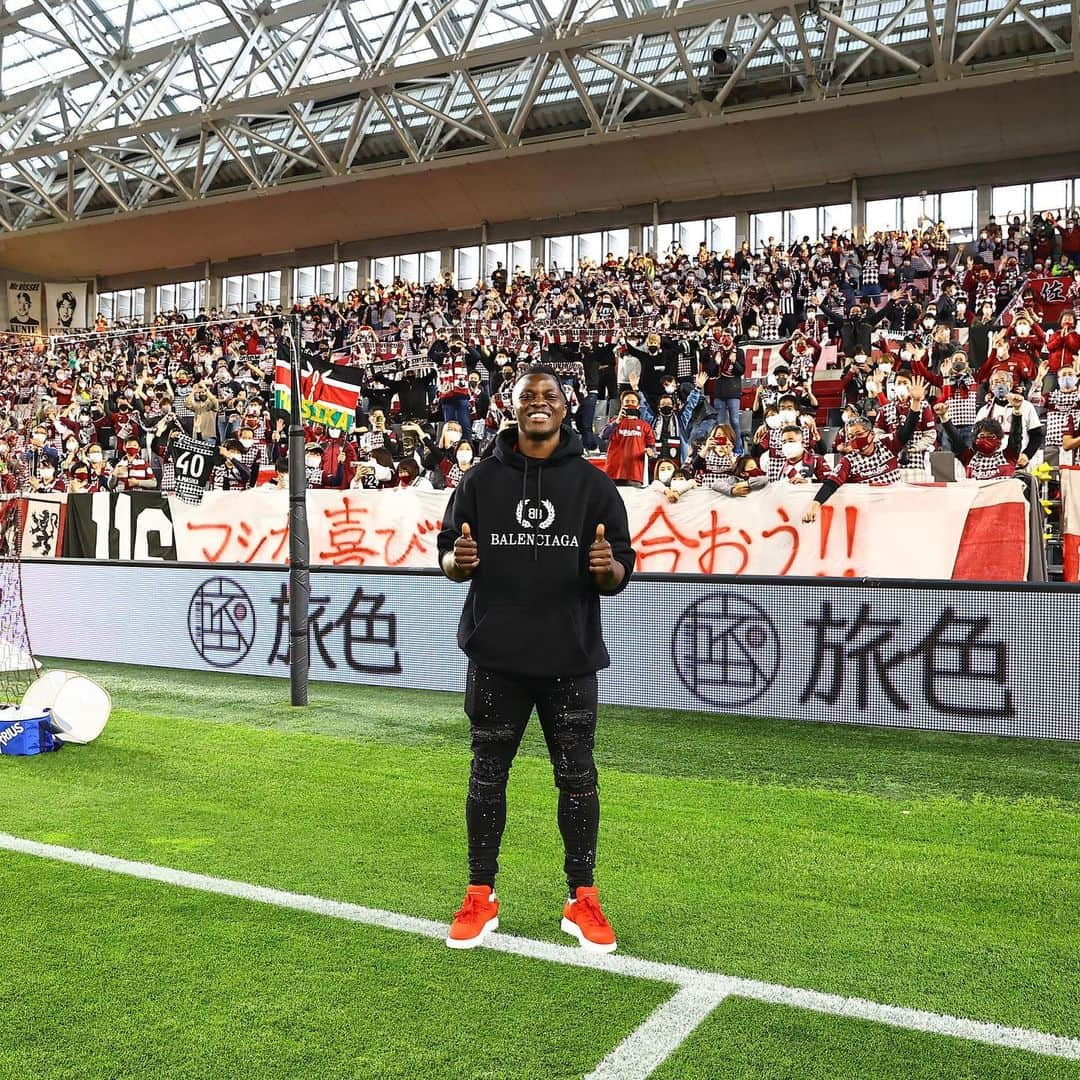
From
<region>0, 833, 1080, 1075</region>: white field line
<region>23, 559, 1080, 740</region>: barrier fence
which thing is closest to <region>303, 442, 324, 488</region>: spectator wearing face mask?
<region>23, 559, 1080, 740</region>: barrier fence

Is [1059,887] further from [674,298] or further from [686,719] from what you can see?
[674,298]

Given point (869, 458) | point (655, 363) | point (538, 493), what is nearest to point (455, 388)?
point (655, 363)

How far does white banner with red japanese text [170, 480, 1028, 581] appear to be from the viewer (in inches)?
350

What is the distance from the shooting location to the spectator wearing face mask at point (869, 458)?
372 inches

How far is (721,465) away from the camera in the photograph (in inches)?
486

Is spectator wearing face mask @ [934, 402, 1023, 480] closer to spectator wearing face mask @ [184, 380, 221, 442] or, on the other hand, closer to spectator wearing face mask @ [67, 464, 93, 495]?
spectator wearing face mask @ [67, 464, 93, 495]

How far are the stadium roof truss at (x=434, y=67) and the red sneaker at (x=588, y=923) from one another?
18.9 metres

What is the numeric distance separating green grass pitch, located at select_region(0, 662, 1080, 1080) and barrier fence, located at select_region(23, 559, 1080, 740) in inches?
14.0

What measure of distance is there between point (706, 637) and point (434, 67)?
18555 mm

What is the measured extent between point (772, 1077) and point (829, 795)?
306 cm

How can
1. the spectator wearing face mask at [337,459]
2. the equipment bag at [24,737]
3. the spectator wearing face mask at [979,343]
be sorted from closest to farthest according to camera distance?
the equipment bag at [24,737] → the spectator wearing face mask at [337,459] → the spectator wearing face mask at [979,343]

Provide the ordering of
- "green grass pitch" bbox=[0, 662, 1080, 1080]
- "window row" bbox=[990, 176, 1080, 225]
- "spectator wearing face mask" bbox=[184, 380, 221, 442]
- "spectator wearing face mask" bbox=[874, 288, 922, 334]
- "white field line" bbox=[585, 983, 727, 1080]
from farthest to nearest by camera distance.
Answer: "window row" bbox=[990, 176, 1080, 225] → "spectator wearing face mask" bbox=[184, 380, 221, 442] → "spectator wearing face mask" bbox=[874, 288, 922, 334] → "green grass pitch" bbox=[0, 662, 1080, 1080] → "white field line" bbox=[585, 983, 727, 1080]

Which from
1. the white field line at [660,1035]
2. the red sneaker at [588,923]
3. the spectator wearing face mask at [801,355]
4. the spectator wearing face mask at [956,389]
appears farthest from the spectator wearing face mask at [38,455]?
the white field line at [660,1035]

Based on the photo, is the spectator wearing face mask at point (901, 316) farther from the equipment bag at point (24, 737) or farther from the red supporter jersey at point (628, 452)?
the equipment bag at point (24, 737)
